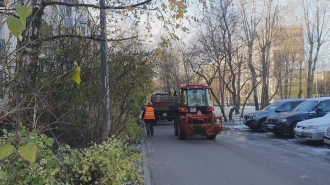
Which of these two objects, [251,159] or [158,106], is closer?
[251,159]

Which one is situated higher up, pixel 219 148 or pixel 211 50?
pixel 211 50

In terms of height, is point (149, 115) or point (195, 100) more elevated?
point (195, 100)

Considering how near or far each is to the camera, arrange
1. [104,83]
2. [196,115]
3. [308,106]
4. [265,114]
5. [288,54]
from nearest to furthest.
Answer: [104,83] → [196,115] → [308,106] → [265,114] → [288,54]

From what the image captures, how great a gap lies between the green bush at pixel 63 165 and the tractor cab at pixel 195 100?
11.8m

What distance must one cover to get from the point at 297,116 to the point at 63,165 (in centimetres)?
1479

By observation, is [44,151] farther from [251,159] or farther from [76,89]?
[251,159]

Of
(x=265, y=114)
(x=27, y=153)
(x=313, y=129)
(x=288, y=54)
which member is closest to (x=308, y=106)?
(x=265, y=114)

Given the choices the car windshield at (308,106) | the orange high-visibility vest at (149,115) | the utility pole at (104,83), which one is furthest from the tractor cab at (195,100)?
the utility pole at (104,83)

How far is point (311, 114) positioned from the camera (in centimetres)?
1838

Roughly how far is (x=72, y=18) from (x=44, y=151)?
6155 mm

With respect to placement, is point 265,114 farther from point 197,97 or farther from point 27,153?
point 27,153

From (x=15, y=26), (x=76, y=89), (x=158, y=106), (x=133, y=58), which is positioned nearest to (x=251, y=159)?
(x=133, y=58)

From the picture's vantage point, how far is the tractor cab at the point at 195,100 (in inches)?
714

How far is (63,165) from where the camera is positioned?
558 centimetres
